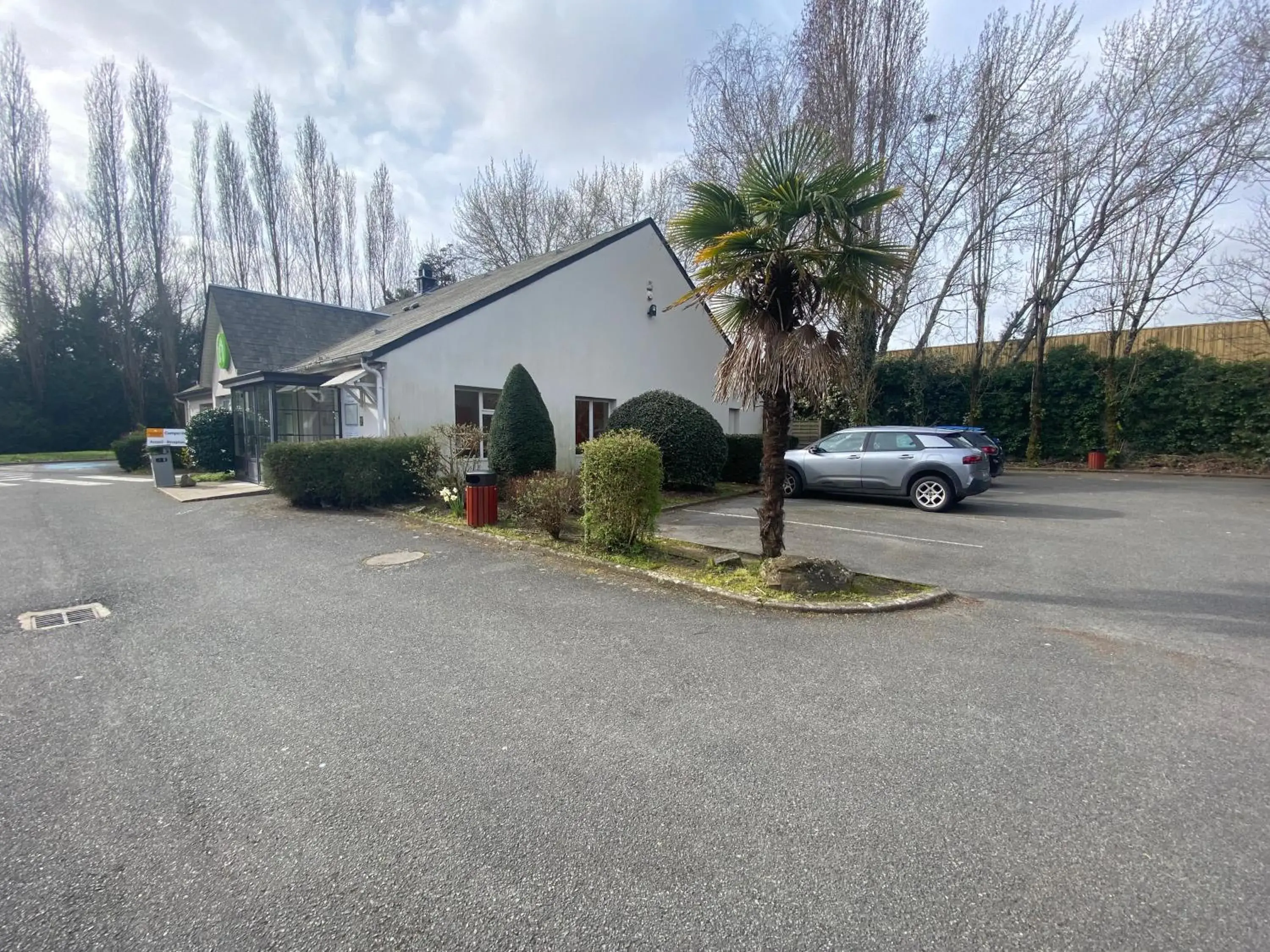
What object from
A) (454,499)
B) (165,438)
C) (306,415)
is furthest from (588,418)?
(165,438)

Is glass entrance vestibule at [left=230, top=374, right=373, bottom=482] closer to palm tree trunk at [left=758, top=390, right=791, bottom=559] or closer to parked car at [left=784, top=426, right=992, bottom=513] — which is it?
parked car at [left=784, top=426, right=992, bottom=513]

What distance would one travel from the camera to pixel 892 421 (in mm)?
23875

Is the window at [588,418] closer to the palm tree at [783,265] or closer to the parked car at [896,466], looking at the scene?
the parked car at [896,466]

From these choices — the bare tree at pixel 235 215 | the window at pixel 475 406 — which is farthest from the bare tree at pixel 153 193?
the window at pixel 475 406

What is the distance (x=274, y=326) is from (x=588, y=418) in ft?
39.2

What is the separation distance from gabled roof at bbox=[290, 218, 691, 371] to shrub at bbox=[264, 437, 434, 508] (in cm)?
235

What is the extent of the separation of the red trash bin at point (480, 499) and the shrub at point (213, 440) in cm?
1233

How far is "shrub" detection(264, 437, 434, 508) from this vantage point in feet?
34.9

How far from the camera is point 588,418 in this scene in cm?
1641

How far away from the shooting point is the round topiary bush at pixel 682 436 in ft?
41.0

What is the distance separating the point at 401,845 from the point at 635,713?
4.92 ft

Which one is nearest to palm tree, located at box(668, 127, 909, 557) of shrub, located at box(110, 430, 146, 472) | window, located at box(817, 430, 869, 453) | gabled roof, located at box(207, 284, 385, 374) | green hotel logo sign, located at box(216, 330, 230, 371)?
window, located at box(817, 430, 869, 453)

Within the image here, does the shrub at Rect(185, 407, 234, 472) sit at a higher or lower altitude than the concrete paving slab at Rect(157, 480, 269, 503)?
higher

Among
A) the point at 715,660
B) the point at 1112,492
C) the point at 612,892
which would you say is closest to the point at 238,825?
the point at 612,892
